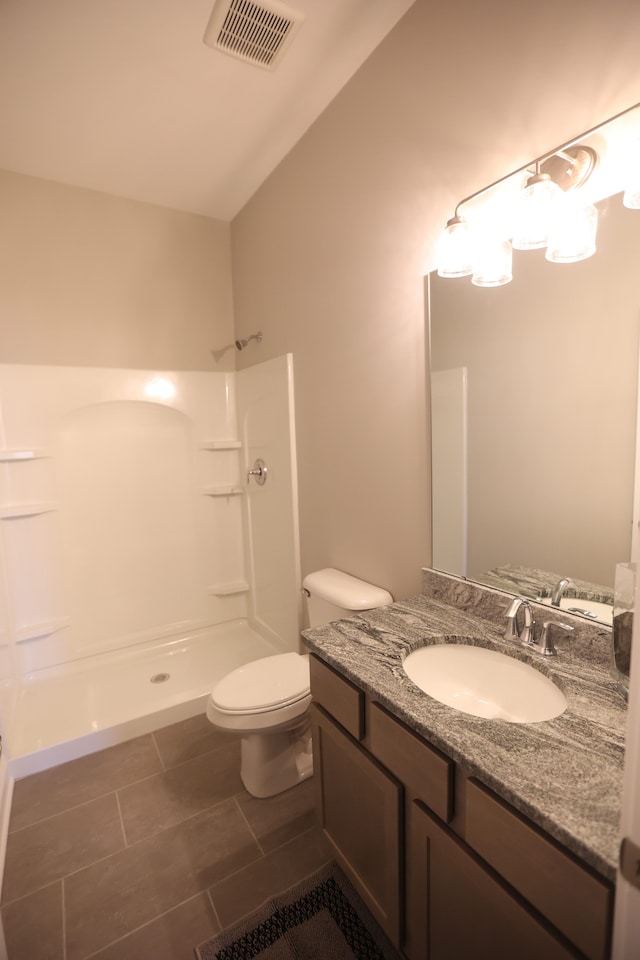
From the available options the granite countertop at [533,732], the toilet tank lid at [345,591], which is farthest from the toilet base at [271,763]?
the granite countertop at [533,732]

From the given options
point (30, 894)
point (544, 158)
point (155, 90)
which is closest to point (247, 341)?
point (155, 90)

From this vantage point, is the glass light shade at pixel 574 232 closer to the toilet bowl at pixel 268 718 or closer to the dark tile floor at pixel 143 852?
the toilet bowl at pixel 268 718

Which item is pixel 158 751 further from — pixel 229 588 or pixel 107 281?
pixel 107 281

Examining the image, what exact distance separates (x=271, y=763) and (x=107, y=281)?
268 centimetres

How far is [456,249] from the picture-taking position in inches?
50.1

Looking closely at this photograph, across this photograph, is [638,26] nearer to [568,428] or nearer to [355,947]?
[568,428]

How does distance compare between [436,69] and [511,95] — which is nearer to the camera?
[511,95]

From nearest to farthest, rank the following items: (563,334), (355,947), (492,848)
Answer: (492,848)
(563,334)
(355,947)

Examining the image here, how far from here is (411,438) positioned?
164 centimetres

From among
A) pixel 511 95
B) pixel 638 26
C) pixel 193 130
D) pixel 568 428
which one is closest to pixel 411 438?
pixel 568 428

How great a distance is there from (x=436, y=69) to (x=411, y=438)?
118cm

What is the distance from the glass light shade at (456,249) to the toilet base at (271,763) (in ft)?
5.68

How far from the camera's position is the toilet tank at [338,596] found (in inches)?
69.2

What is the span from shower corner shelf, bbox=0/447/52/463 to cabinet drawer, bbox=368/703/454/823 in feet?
7.41
